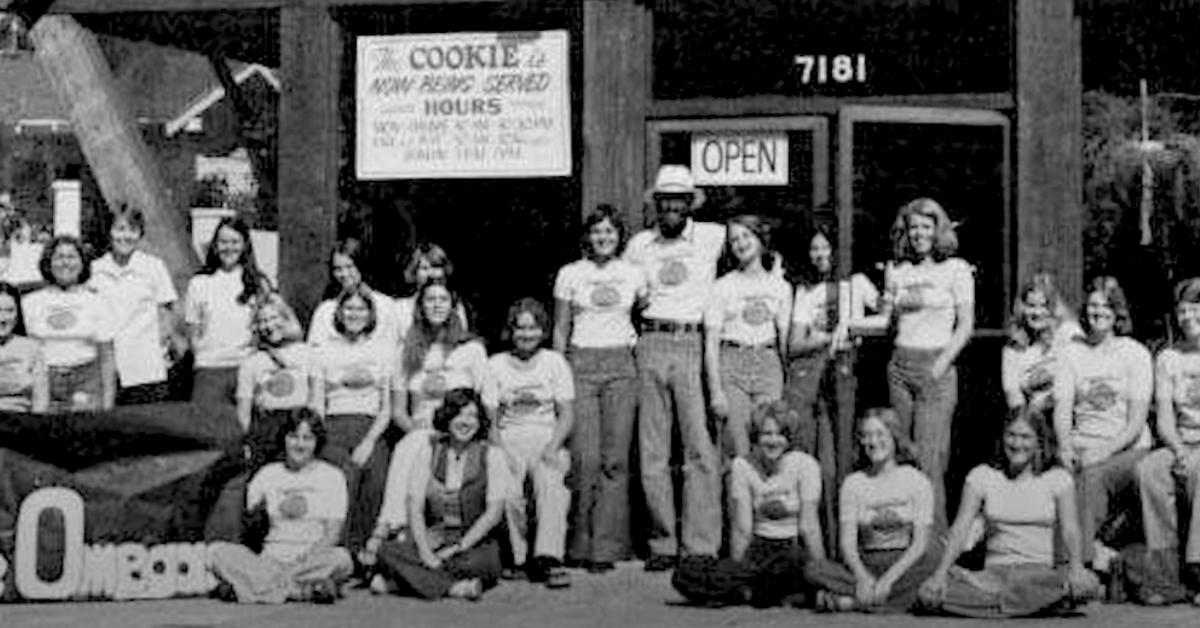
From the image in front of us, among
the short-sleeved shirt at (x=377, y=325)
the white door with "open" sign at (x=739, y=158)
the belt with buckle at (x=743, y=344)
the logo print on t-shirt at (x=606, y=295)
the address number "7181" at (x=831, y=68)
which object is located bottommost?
the belt with buckle at (x=743, y=344)

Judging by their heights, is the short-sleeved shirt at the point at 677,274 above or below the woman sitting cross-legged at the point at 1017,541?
above

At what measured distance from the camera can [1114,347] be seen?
11875 millimetres

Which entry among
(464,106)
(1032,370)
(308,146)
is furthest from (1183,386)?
(308,146)

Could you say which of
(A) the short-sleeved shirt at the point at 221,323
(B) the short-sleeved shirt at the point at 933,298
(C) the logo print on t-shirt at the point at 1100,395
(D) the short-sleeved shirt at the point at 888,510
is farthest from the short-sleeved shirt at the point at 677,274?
(A) the short-sleeved shirt at the point at 221,323

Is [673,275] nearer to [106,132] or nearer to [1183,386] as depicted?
[1183,386]

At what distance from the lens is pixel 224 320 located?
510 inches

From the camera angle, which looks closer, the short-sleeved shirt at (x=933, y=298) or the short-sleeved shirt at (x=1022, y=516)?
the short-sleeved shirt at (x=1022, y=516)

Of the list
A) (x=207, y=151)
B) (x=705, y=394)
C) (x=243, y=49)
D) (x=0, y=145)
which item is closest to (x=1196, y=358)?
(x=705, y=394)

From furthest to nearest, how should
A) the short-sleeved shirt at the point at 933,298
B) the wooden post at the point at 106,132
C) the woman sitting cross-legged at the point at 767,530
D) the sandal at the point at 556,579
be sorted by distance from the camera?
the wooden post at the point at 106,132 → the short-sleeved shirt at the point at 933,298 → the sandal at the point at 556,579 → the woman sitting cross-legged at the point at 767,530

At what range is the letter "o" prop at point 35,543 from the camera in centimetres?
1178

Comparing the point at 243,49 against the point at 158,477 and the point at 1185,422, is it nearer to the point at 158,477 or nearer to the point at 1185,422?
the point at 158,477

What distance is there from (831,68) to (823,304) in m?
2.05

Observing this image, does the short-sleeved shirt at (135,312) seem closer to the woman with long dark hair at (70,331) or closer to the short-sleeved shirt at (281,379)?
the woman with long dark hair at (70,331)

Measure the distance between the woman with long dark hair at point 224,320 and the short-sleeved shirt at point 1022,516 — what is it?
426 cm
